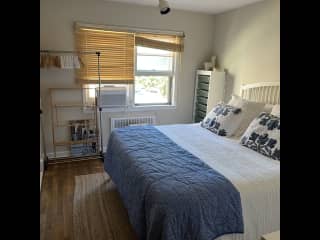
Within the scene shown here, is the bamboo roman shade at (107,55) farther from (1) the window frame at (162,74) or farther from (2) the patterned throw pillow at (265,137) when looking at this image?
(2) the patterned throw pillow at (265,137)

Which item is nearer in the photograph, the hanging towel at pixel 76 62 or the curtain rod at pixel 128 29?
the hanging towel at pixel 76 62

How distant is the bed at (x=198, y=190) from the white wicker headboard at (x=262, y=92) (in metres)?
1.03

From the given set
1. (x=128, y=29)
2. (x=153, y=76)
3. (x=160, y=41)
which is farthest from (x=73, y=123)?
(x=160, y=41)

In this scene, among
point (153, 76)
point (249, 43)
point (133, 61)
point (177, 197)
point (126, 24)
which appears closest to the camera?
point (177, 197)

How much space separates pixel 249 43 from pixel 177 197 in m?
2.73

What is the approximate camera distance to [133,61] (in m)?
3.90

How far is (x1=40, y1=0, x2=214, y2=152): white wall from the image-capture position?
3410 mm

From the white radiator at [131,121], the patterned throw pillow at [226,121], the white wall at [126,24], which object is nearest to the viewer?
the patterned throw pillow at [226,121]

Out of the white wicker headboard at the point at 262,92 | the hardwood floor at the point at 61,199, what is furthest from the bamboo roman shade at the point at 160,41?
the hardwood floor at the point at 61,199

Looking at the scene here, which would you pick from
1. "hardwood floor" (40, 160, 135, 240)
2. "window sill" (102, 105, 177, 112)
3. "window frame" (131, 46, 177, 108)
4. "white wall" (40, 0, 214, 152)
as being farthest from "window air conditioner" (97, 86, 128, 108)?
"hardwood floor" (40, 160, 135, 240)

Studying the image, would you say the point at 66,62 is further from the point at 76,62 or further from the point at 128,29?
the point at 128,29

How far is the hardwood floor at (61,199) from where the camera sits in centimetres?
219

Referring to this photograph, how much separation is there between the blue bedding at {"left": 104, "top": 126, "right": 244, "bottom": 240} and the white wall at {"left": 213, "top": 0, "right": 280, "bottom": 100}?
5.91ft
